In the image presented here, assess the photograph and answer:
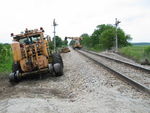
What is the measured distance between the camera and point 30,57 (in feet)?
42.3

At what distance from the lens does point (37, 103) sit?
718 cm

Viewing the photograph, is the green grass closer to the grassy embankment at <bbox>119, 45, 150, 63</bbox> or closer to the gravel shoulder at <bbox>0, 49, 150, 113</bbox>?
the grassy embankment at <bbox>119, 45, 150, 63</bbox>

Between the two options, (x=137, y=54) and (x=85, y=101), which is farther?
(x=137, y=54)

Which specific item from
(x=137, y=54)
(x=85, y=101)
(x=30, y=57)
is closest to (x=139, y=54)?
(x=137, y=54)

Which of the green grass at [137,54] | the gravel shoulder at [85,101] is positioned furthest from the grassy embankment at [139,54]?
the gravel shoulder at [85,101]

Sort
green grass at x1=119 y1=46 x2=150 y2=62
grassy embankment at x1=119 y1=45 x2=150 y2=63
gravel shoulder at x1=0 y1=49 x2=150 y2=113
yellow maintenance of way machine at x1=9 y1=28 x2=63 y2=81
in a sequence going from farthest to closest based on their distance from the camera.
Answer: green grass at x1=119 y1=46 x2=150 y2=62 → grassy embankment at x1=119 y1=45 x2=150 y2=63 → yellow maintenance of way machine at x1=9 y1=28 x2=63 y2=81 → gravel shoulder at x1=0 y1=49 x2=150 y2=113

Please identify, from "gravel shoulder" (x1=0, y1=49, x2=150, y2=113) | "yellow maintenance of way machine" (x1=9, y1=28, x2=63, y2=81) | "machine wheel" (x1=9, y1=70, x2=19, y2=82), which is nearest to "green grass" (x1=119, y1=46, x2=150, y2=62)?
"yellow maintenance of way machine" (x1=9, y1=28, x2=63, y2=81)

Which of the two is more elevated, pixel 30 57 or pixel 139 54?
pixel 30 57

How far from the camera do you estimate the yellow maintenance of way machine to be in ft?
42.0

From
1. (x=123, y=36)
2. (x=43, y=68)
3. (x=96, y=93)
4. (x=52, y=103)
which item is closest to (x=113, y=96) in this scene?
(x=96, y=93)

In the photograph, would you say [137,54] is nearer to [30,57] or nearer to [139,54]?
[139,54]

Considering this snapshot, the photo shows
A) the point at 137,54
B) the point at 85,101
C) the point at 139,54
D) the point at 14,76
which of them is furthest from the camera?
the point at 137,54

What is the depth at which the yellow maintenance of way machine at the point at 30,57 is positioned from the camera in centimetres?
1280

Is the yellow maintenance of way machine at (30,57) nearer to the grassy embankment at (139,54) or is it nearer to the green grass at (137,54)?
the grassy embankment at (139,54)
